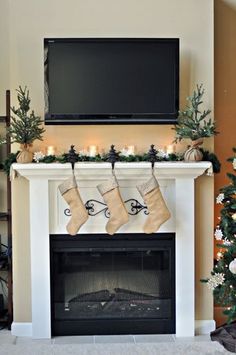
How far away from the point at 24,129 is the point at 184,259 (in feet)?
4.87

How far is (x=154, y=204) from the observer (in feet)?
11.5

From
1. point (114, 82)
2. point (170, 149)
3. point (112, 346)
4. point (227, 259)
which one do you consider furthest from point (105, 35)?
point (112, 346)

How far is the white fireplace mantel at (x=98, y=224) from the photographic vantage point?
3.60 meters

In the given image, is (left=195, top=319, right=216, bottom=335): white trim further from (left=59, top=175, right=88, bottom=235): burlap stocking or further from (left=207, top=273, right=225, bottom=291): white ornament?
(left=59, top=175, right=88, bottom=235): burlap stocking

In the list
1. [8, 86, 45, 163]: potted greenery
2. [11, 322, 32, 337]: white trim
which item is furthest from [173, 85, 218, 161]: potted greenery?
[11, 322, 32, 337]: white trim

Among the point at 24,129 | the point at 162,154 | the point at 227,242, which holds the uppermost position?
the point at 24,129

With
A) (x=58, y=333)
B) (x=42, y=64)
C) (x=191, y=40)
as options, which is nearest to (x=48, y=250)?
(x=58, y=333)

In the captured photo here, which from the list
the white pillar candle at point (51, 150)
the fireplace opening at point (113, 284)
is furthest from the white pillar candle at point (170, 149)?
the white pillar candle at point (51, 150)

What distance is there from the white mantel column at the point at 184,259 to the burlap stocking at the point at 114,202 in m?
0.42

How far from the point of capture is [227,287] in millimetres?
3354

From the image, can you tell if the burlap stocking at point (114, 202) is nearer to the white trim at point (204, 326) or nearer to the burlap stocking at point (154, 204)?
the burlap stocking at point (154, 204)

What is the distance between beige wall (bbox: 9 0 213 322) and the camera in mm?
3625

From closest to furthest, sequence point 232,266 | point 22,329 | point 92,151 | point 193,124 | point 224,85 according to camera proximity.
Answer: point 232,266, point 193,124, point 92,151, point 22,329, point 224,85

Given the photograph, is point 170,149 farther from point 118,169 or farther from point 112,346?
point 112,346
